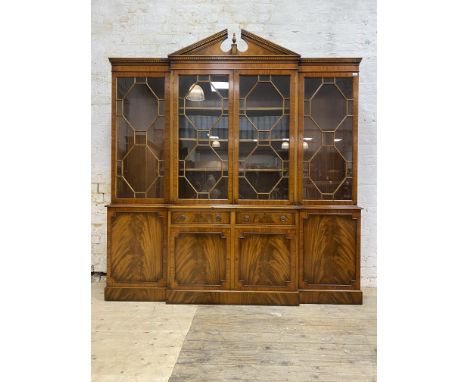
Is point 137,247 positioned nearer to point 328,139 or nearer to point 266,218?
point 266,218

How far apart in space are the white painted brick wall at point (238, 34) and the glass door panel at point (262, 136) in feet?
3.00

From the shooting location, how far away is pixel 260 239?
3090mm

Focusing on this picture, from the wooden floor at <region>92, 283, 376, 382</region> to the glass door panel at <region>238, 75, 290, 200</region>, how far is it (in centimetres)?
117

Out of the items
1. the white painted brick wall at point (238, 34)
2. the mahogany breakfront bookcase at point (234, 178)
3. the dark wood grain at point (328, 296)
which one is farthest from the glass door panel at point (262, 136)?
the dark wood grain at point (328, 296)

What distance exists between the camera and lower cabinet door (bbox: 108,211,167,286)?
3.18 metres

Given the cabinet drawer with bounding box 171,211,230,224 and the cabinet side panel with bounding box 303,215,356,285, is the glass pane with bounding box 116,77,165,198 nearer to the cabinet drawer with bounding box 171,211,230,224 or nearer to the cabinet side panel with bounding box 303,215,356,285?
the cabinet drawer with bounding box 171,211,230,224

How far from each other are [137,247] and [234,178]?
116cm

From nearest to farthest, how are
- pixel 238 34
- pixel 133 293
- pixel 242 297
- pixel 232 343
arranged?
pixel 232 343 → pixel 242 297 → pixel 133 293 → pixel 238 34

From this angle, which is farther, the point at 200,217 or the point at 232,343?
the point at 200,217

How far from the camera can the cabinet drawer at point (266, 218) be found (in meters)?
3.08

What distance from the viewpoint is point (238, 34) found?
3.68m

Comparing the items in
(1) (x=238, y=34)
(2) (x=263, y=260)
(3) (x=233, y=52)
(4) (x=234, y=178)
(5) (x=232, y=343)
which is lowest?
(5) (x=232, y=343)

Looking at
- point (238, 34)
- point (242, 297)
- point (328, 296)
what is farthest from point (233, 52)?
point (328, 296)
